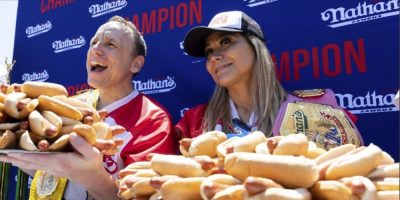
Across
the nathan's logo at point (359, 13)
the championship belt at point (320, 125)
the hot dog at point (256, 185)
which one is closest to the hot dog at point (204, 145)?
the hot dog at point (256, 185)

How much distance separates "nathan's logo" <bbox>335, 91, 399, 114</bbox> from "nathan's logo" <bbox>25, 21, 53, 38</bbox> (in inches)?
95.3

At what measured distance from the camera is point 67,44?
2.98 metres

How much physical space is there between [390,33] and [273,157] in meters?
1.35

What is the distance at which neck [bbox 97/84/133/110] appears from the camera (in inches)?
66.8

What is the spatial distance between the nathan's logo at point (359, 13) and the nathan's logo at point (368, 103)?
35 centimetres

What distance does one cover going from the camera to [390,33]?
5.62 ft

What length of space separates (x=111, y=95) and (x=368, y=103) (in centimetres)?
117

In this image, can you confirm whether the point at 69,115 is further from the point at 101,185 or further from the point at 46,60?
the point at 46,60

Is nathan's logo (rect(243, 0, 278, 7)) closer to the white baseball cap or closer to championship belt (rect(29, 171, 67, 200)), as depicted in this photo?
the white baseball cap

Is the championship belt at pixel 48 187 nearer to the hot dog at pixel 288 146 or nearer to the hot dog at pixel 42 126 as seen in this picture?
the hot dog at pixel 42 126

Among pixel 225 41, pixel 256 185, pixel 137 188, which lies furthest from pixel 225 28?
pixel 256 185

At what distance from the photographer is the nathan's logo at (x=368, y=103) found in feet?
5.52

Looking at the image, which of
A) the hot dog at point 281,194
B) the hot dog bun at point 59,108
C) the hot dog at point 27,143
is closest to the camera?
the hot dog at point 281,194

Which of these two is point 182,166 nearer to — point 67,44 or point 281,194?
point 281,194
